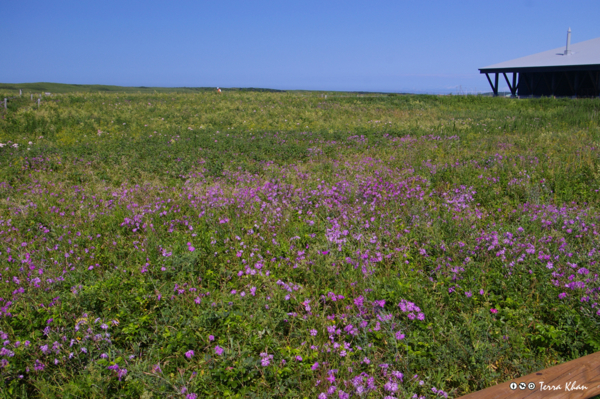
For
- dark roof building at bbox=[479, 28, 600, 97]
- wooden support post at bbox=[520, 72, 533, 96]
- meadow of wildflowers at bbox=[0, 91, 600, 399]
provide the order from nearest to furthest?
1. meadow of wildflowers at bbox=[0, 91, 600, 399]
2. dark roof building at bbox=[479, 28, 600, 97]
3. wooden support post at bbox=[520, 72, 533, 96]

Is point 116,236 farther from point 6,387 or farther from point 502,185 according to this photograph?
point 502,185

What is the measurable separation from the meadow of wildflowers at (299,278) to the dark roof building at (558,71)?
90.3 feet

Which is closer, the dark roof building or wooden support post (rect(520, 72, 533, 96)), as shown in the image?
the dark roof building

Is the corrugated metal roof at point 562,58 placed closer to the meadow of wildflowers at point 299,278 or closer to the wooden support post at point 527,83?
the wooden support post at point 527,83

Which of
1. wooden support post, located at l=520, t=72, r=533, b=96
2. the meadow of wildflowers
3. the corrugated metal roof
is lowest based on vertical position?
the meadow of wildflowers

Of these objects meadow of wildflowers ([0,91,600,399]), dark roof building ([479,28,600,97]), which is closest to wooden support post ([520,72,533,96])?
dark roof building ([479,28,600,97])

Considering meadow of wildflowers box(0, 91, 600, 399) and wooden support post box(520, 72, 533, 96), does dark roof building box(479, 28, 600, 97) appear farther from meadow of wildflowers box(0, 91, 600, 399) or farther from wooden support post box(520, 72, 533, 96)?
meadow of wildflowers box(0, 91, 600, 399)

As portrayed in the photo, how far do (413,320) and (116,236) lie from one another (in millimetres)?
4020

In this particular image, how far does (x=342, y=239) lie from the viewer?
4277 millimetres

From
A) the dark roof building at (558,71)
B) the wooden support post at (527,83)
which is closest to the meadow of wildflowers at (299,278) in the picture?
the dark roof building at (558,71)

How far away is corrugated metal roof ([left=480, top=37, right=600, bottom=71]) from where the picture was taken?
28.6m

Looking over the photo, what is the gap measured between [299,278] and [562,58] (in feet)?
127

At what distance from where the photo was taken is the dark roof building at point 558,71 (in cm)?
2839

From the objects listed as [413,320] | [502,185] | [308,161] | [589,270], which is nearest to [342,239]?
[413,320]
